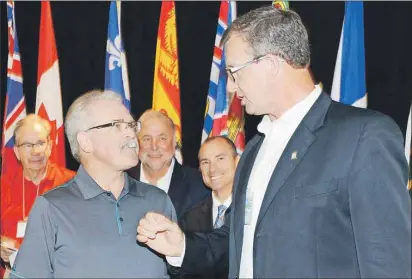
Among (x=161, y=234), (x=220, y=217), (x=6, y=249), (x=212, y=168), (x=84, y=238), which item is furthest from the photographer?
(x=212, y=168)

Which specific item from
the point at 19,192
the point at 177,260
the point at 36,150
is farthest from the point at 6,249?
the point at 177,260

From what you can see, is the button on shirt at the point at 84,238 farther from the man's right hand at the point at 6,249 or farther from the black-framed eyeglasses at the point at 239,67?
the man's right hand at the point at 6,249

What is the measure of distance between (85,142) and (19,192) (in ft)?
8.24

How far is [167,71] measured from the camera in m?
6.39

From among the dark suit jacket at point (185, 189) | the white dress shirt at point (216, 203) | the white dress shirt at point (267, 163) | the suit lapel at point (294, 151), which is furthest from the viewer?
the dark suit jacket at point (185, 189)

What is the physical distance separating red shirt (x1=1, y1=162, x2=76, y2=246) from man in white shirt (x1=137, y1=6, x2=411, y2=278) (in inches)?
106

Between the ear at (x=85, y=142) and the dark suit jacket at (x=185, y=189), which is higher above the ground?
the ear at (x=85, y=142)

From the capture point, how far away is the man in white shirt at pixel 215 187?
13.5 ft

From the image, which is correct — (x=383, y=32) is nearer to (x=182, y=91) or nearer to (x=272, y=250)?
(x=182, y=91)

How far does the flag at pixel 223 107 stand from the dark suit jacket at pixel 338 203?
383 cm

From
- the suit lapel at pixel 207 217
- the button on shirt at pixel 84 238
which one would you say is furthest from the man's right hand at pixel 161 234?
the suit lapel at pixel 207 217

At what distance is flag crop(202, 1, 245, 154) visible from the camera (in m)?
5.97

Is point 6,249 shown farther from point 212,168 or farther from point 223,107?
point 223,107

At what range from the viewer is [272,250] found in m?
2.00
